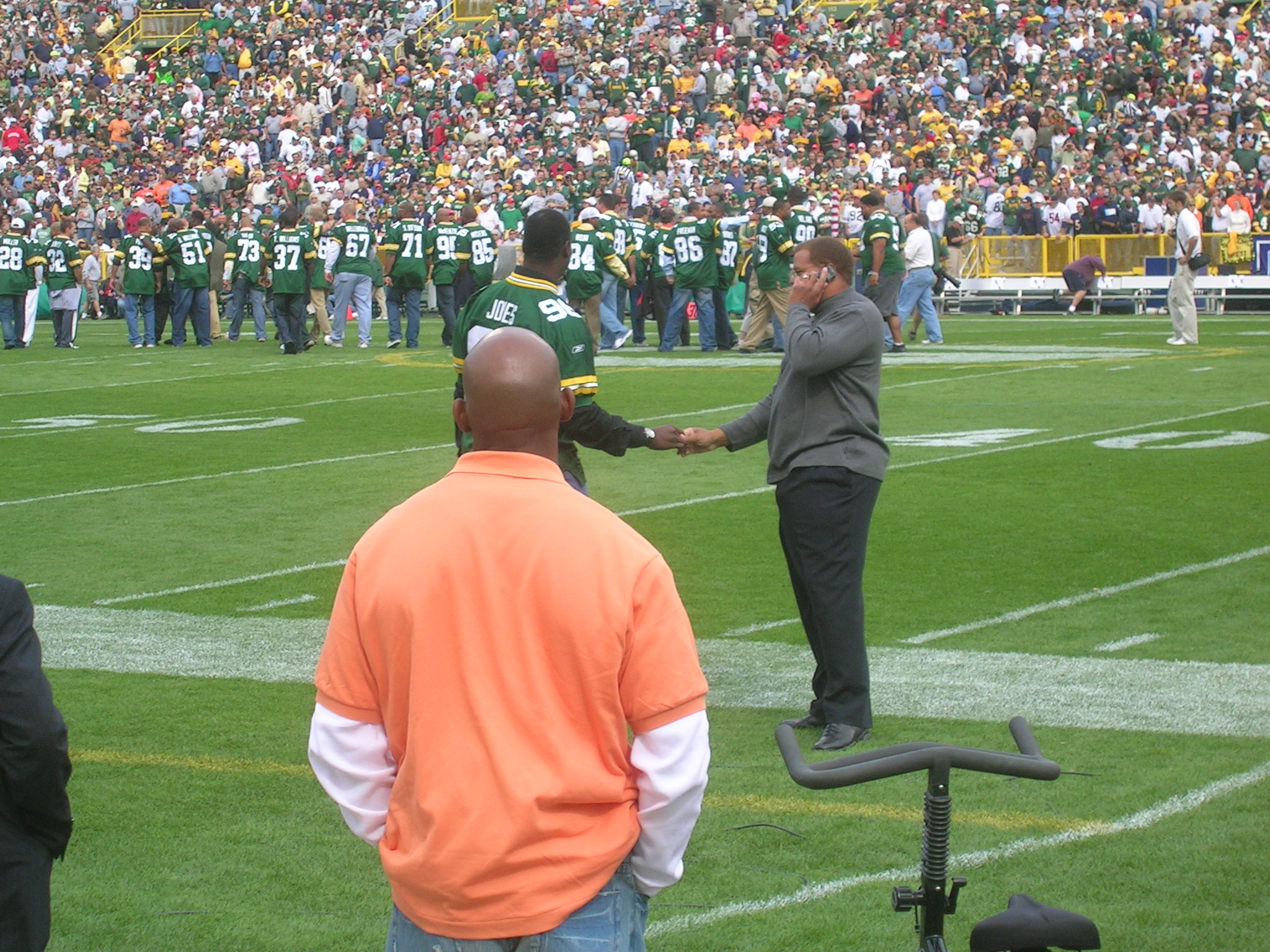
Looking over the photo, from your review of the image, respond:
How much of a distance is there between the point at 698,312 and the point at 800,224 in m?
2.07

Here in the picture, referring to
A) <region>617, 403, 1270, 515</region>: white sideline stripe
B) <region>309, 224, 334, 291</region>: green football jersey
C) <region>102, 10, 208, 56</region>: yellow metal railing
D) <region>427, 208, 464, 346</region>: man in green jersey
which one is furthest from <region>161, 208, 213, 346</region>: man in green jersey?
<region>102, 10, 208, 56</region>: yellow metal railing

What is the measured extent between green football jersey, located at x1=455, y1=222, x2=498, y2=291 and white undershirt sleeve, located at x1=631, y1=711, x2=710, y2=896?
74.7ft

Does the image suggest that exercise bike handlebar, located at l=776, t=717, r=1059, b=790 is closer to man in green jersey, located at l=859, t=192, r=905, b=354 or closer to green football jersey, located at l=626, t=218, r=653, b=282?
man in green jersey, located at l=859, t=192, r=905, b=354

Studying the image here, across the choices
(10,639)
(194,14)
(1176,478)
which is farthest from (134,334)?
(194,14)

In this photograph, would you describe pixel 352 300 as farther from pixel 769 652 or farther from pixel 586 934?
pixel 586 934

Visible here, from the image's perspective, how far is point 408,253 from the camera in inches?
990

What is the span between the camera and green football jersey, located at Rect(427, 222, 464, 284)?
2506 centimetres

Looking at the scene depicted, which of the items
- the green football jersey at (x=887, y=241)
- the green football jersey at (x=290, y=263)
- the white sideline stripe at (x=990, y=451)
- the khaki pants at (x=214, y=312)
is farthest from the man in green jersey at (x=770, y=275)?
the khaki pants at (x=214, y=312)

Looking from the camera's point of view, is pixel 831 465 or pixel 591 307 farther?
pixel 591 307

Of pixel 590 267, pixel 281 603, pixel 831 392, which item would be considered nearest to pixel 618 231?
pixel 590 267

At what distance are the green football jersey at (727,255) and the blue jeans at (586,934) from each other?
846 inches

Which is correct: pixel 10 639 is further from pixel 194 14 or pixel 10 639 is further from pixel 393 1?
pixel 194 14

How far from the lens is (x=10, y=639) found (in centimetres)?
321

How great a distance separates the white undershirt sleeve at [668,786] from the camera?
2672 mm
